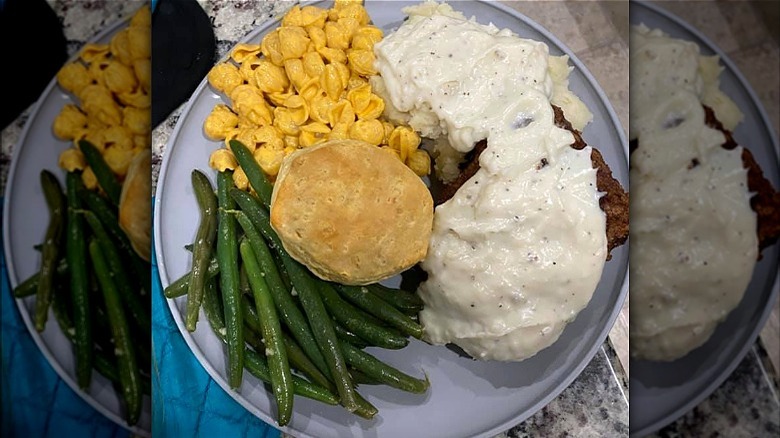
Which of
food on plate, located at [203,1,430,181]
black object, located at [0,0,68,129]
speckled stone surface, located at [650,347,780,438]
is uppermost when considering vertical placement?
black object, located at [0,0,68,129]

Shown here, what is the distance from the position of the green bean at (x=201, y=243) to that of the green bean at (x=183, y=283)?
0.04ft

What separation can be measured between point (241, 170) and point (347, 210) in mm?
397

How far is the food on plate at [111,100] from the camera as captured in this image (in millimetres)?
1962

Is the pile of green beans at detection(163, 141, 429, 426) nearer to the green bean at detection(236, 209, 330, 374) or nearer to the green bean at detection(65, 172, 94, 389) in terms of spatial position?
the green bean at detection(236, 209, 330, 374)

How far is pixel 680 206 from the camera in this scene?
1995 millimetres

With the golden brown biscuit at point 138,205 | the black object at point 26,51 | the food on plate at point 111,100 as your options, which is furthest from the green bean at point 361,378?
the black object at point 26,51

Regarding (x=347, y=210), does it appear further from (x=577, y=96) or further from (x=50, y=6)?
(x=50, y=6)

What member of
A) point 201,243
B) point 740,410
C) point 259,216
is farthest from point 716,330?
point 201,243

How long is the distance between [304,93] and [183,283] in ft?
2.30

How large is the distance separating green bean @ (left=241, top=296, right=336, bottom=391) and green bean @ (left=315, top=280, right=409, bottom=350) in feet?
0.50

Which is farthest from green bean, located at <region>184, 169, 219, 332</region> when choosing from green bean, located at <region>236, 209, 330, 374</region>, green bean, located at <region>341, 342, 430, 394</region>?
green bean, located at <region>341, 342, 430, 394</region>

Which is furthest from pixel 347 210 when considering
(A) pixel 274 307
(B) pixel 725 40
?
(B) pixel 725 40

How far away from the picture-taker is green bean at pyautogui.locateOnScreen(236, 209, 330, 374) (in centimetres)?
198

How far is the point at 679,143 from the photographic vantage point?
79.0 inches
